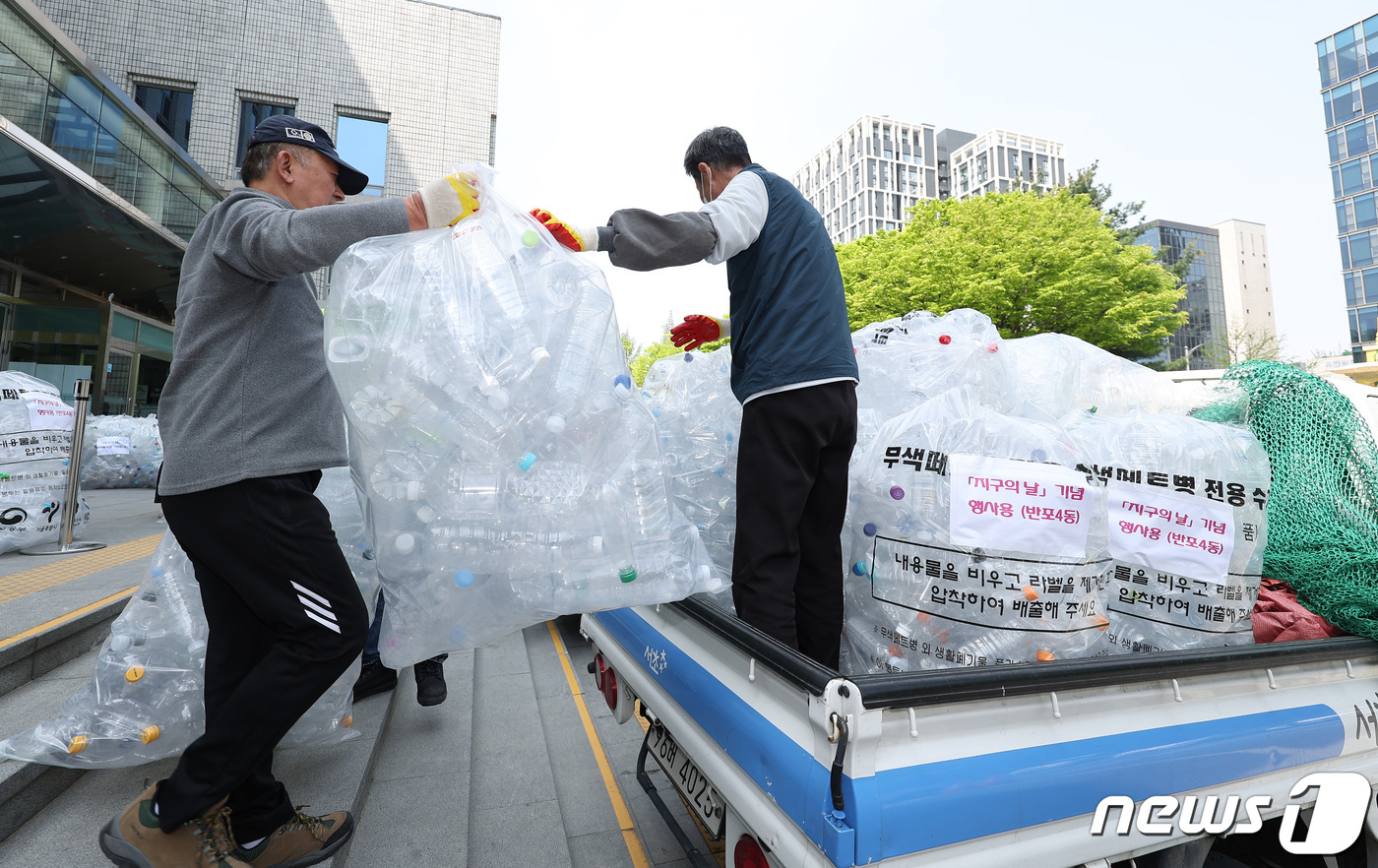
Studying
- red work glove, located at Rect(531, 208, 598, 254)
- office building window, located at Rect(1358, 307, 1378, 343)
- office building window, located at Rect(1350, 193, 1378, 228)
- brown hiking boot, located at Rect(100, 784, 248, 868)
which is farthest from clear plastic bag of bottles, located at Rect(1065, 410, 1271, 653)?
office building window, located at Rect(1350, 193, 1378, 228)

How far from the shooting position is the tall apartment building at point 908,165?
64938 mm

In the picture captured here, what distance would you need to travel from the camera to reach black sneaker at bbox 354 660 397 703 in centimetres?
288

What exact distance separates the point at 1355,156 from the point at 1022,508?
6710 centimetres

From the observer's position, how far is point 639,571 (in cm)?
156

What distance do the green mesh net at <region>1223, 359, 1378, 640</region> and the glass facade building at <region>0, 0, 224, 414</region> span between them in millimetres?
10330

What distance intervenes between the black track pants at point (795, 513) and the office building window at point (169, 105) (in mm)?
16368

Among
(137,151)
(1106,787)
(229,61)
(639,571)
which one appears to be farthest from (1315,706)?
(229,61)

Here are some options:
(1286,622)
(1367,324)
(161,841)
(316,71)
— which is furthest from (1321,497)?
(1367,324)

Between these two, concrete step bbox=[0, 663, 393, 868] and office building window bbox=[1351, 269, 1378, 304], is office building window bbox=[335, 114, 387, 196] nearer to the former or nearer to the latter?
concrete step bbox=[0, 663, 393, 868]

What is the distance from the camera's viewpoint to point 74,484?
4605 millimetres

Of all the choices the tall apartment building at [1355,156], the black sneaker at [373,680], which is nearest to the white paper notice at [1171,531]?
the black sneaker at [373,680]

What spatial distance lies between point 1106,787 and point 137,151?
12.7 meters

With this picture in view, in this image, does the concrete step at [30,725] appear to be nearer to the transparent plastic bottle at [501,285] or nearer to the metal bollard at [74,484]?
the transparent plastic bottle at [501,285]

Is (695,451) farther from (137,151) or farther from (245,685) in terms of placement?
(137,151)
